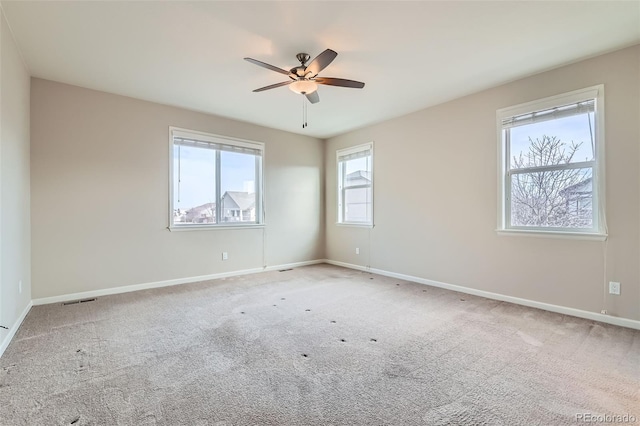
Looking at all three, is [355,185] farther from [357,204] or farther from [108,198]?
[108,198]

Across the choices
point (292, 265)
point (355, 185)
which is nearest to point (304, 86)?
point (355, 185)

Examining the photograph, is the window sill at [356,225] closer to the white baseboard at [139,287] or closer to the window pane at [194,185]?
the white baseboard at [139,287]

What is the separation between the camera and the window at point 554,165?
2.99m

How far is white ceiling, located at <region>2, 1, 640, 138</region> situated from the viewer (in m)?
2.27

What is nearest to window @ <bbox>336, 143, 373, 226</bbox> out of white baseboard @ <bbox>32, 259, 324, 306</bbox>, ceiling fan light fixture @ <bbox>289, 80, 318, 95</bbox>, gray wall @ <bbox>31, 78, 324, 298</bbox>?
white baseboard @ <bbox>32, 259, 324, 306</bbox>

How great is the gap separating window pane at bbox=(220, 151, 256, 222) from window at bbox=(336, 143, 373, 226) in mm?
1822

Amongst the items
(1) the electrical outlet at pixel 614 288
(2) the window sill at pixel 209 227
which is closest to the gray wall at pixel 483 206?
(1) the electrical outlet at pixel 614 288

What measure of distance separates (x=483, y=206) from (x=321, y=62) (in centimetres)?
281

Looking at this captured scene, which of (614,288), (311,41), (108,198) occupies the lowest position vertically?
(614,288)

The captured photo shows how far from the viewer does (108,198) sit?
3881mm

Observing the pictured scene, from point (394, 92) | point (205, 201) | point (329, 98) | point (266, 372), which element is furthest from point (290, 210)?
point (266, 372)

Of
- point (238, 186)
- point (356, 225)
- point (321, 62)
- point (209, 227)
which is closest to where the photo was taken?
point (321, 62)

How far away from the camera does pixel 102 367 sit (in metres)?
2.09

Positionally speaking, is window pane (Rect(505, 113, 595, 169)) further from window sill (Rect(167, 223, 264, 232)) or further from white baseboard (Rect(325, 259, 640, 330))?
window sill (Rect(167, 223, 264, 232))
